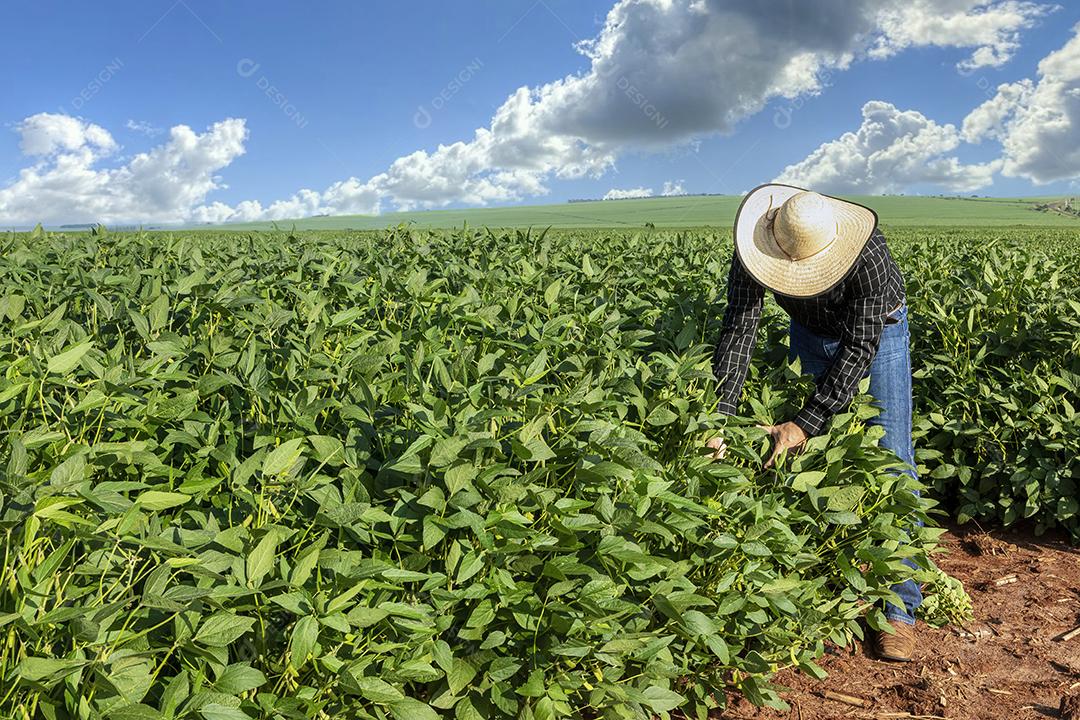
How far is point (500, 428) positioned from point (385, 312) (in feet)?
5.84

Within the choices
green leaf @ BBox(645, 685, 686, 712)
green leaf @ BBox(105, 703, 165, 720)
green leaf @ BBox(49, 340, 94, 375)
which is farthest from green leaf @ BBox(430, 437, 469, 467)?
green leaf @ BBox(49, 340, 94, 375)

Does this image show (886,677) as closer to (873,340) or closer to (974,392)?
(873,340)

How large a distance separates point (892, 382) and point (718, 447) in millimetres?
1384

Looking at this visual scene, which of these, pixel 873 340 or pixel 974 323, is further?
pixel 974 323

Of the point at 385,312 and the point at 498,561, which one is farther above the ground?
the point at 385,312

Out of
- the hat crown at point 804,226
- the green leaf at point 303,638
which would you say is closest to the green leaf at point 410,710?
the green leaf at point 303,638

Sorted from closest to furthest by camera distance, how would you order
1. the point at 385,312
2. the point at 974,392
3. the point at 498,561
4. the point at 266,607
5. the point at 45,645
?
the point at 45,645, the point at 266,607, the point at 498,561, the point at 385,312, the point at 974,392

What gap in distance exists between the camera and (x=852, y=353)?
3.31 meters

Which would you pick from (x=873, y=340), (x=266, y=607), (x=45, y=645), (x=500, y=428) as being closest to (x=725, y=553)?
(x=500, y=428)

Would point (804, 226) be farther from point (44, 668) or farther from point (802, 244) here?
point (44, 668)

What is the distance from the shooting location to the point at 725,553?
2664 mm

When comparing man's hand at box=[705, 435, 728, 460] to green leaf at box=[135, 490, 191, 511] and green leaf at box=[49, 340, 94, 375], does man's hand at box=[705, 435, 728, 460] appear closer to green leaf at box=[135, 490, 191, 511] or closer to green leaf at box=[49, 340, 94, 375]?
green leaf at box=[135, 490, 191, 511]

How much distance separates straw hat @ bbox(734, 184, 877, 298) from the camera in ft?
10.6

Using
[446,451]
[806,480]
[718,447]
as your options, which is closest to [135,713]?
[446,451]
